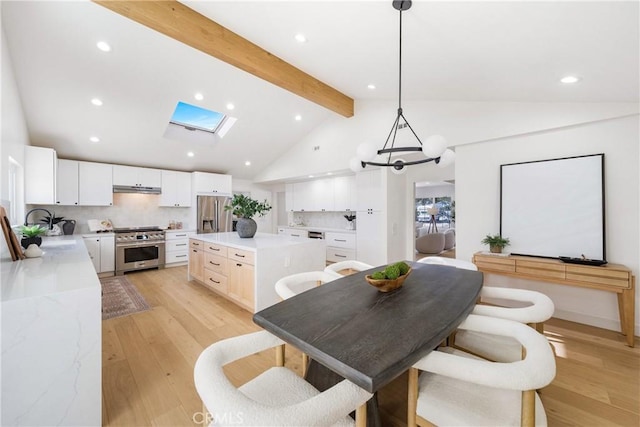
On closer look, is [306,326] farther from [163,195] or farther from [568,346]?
[163,195]

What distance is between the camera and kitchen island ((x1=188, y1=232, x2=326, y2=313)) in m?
2.94

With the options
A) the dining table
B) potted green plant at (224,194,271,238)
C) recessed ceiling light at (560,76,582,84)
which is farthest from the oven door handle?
recessed ceiling light at (560,76,582,84)

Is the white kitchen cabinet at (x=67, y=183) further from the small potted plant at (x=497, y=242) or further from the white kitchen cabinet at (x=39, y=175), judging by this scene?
the small potted plant at (x=497, y=242)

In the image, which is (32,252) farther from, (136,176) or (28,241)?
(136,176)

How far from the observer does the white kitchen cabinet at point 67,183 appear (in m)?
4.54

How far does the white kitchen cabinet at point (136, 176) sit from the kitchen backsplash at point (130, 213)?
0.40 m

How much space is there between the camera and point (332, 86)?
13.2 feet

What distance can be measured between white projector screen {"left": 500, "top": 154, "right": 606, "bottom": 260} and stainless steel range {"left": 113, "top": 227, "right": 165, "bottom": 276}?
600cm

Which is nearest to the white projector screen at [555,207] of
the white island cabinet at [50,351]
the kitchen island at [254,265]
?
the kitchen island at [254,265]

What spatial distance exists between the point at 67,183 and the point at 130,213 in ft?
3.82

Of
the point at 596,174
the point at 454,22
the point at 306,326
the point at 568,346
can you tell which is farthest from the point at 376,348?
the point at 596,174

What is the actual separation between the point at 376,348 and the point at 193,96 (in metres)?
4.29

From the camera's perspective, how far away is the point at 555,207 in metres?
2.94

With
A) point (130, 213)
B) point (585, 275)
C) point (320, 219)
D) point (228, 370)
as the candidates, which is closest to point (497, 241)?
point (585, 275)
